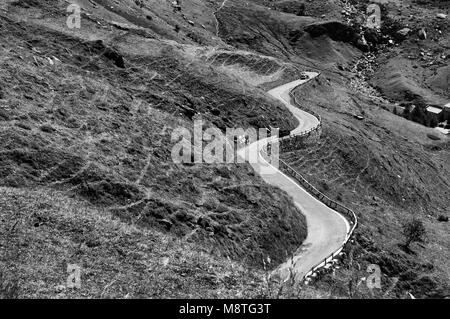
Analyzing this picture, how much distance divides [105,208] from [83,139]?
893 cm

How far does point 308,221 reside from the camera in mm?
42750

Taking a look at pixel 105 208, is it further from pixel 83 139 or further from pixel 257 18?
pixel 257 18

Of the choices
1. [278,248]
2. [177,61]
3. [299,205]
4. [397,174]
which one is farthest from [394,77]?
[278,248]

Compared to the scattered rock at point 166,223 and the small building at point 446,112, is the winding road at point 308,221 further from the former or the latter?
the small building at point 446,112

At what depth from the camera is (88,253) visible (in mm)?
20031

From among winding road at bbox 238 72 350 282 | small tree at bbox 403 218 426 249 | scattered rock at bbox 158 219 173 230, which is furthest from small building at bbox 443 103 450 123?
scattered rock at bbox 158 219 173 230

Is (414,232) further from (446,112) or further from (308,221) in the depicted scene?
(446,112)

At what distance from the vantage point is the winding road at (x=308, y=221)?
1385 inches

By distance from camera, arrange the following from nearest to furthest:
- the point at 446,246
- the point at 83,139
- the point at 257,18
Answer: the point at 83,139, the point at 446,246, the point at 257,18

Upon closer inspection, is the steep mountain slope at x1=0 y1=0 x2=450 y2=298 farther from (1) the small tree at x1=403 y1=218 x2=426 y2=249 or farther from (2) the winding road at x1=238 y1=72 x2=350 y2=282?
(2) the winding road at x1=238 y1=72 x2=350 y2=282

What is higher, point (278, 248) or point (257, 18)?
point (278, 248)

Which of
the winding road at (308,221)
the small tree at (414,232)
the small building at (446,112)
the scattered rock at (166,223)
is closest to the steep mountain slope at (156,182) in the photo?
the scattered rock at (166,223)

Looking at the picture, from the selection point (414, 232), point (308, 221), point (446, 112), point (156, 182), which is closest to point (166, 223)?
point (156, 182)

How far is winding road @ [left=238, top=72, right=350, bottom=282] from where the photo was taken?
→ 115 feet
